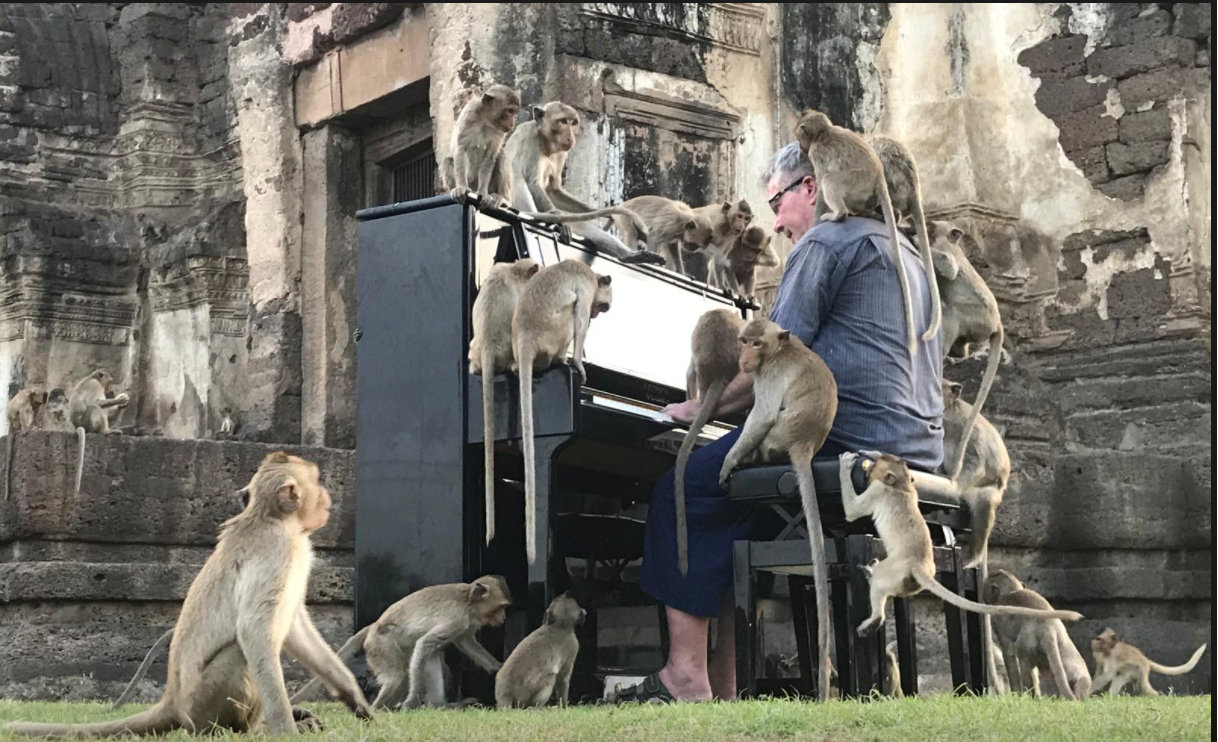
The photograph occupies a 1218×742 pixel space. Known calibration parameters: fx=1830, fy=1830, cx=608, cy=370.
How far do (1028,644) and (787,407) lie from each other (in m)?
2.17

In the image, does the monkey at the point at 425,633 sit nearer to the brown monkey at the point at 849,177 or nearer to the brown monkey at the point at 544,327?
the brown monkey at the point at 544,327

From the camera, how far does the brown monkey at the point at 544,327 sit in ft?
18.1

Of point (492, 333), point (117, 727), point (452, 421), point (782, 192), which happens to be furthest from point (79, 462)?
point (117, 727)

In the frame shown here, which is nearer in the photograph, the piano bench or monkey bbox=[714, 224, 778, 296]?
the piano bench

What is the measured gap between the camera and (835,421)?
5609 mm

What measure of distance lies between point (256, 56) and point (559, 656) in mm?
7823

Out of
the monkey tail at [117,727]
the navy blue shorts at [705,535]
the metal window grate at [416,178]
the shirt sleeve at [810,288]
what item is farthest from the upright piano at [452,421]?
the metal window grate at [416,178]

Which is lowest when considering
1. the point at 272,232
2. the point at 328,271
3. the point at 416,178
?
the point at 328,271

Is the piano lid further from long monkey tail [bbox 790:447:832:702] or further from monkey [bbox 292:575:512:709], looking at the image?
long monkey tail [bbox 790:447:832:702]

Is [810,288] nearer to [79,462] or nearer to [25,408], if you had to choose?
[79,462]

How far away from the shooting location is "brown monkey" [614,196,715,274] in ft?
25.8

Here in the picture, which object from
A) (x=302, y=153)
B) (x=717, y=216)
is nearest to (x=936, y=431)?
(x=717, y=216)

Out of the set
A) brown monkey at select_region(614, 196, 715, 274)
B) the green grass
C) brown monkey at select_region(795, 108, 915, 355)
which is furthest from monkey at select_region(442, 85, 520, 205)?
the green grass

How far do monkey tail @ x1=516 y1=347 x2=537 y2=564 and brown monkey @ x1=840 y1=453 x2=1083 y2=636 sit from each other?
964 mm
